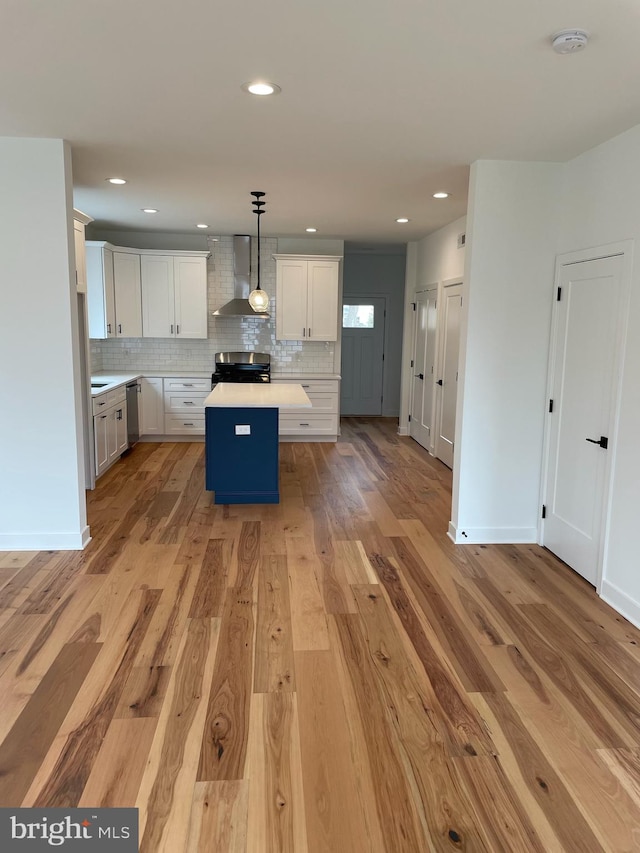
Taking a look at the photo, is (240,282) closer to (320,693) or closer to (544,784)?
(320,693)

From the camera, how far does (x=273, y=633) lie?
9.96 feet

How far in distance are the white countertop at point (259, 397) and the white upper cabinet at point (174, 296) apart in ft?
6.28

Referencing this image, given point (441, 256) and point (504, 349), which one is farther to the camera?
point (441, 256)

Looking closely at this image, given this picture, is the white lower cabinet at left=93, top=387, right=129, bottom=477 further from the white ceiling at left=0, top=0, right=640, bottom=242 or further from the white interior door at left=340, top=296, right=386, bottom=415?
the white interior door at left=340, top=296, right=386, bottom=415

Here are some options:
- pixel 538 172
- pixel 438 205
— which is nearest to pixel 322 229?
pixel 438 205

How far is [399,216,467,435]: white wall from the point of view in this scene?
20.8 ft

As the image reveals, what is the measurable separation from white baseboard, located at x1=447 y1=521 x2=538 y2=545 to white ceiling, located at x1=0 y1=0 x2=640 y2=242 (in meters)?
2.57

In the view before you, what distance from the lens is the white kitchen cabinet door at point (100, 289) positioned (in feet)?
22.7

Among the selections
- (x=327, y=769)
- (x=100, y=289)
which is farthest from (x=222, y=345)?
(x=327, y=769)

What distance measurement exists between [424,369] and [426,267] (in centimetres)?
130

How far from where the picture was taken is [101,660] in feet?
9.07

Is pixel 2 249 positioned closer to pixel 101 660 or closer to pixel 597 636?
pixel 101 660

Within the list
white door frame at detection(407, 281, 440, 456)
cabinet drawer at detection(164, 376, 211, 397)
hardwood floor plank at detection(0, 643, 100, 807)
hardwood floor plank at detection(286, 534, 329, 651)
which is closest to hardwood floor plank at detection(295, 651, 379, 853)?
hardwood floor plank at detection(286, 534, 329, 651)

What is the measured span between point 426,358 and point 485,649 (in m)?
5.13
